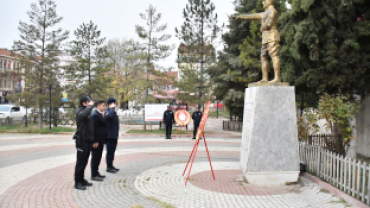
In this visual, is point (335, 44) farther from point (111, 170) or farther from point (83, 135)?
point (83, 135)

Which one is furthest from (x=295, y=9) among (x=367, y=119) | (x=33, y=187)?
(x=33, y=187)

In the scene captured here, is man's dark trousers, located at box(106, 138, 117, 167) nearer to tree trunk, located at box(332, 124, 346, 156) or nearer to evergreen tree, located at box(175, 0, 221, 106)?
tree trunk, located at box(332, 124, 346, 156)

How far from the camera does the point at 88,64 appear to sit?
25375 millimetres

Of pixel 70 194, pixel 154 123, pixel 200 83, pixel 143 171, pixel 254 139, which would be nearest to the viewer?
pixel 70 194

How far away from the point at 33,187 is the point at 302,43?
431 inches

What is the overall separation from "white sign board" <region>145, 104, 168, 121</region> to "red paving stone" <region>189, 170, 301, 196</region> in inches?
524

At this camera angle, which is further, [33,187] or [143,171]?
[143,171]

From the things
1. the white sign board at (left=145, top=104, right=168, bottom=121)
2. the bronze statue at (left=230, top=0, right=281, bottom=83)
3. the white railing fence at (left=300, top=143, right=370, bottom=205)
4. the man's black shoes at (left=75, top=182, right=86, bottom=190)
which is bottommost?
the man's black shoes at (left=75, top=182, right=86, bottom=190)

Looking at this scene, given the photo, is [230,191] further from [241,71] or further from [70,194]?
[241,71]

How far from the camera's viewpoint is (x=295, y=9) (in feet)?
42.7

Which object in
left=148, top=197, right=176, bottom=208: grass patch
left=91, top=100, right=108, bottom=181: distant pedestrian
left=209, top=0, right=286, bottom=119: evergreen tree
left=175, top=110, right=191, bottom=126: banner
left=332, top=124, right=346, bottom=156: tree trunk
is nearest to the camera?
left=148, top=197, right=176, bottom=208: grass patch

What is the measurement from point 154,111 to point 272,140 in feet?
48.7

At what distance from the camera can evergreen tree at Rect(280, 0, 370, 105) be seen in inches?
456

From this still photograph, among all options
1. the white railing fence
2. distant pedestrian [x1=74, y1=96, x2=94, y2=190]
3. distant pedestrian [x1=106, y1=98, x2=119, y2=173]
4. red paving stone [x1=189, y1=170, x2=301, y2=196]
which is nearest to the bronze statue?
the white railing fence
